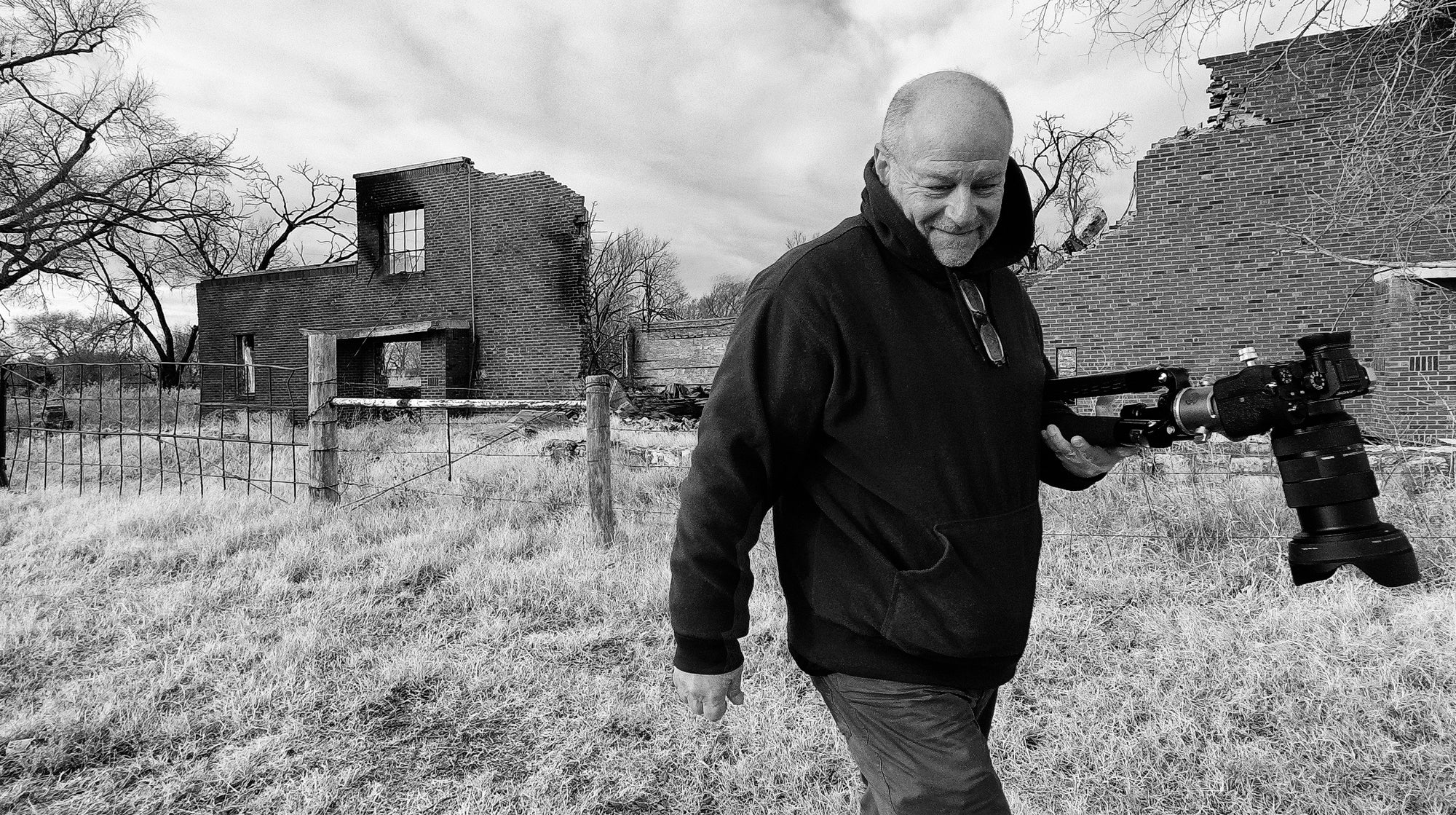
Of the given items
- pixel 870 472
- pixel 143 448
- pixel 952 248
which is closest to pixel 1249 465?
pixel 952 248

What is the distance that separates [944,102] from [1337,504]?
888mm

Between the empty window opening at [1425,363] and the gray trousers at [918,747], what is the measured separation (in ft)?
41.5

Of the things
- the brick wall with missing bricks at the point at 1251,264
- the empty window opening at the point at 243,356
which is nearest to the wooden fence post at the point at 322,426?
the brick wall with missing bricks at the point at 1251,264

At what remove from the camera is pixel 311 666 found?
3.58 m

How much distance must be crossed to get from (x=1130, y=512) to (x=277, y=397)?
56.8 ft

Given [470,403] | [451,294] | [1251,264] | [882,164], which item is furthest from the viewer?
[451,294]

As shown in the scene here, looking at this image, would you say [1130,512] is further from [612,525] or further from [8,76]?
[8,76]

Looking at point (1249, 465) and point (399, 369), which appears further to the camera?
point (399, 369)

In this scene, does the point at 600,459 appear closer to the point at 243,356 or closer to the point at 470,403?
the point at 470,403

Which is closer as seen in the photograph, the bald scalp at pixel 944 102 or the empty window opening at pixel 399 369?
the bald scalp at pixel 944 102

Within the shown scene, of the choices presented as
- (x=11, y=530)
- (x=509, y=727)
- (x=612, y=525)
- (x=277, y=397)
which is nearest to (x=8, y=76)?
(x=277, y=397)

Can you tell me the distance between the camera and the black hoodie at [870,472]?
139 cm

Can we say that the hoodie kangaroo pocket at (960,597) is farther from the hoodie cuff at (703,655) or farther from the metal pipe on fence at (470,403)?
the metal pipe on fence at (470,403)

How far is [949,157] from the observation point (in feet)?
4.57
